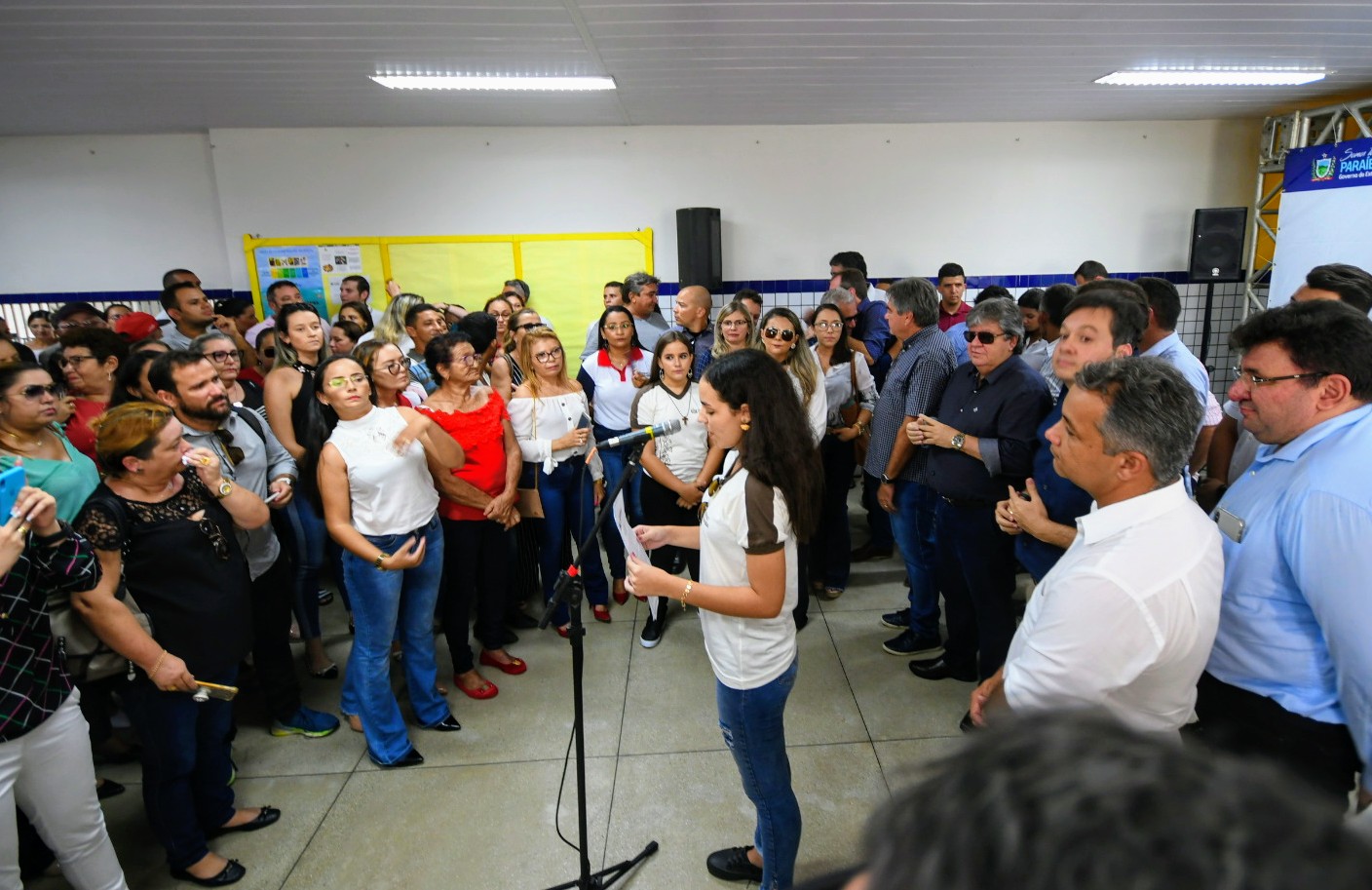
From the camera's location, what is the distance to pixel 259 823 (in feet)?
8.48

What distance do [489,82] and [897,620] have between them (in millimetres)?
4829

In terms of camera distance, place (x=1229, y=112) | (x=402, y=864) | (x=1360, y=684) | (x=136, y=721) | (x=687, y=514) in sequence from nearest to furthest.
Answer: (x=1360, y=684) → (x=136, y=721) → (x=402, y=864) → (x=687, y=514) → (x=1229, y=112)

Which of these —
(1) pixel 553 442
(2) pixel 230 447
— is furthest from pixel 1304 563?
(2) pixel 230 447

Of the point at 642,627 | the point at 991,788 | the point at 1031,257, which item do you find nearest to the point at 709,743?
the point at 642,627

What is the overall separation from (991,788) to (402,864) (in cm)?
263

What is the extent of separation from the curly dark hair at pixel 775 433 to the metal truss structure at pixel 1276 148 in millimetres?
7193

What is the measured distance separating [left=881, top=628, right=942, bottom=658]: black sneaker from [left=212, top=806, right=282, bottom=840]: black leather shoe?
2803 mm

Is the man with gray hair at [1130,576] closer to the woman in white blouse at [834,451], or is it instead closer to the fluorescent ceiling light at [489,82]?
the woman in white blouse at [834,451]

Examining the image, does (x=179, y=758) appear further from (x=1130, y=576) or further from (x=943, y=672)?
(x=943, y=672)

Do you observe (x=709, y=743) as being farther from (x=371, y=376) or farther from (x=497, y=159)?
(x=497, y=159)

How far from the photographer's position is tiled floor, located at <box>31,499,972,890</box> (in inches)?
95.1

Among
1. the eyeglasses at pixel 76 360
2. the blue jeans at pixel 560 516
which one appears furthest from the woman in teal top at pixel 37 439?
the blue jeans at pixel 560 516

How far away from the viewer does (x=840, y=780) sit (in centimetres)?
274

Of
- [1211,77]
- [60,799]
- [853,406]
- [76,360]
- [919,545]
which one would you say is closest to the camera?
[60,799]
